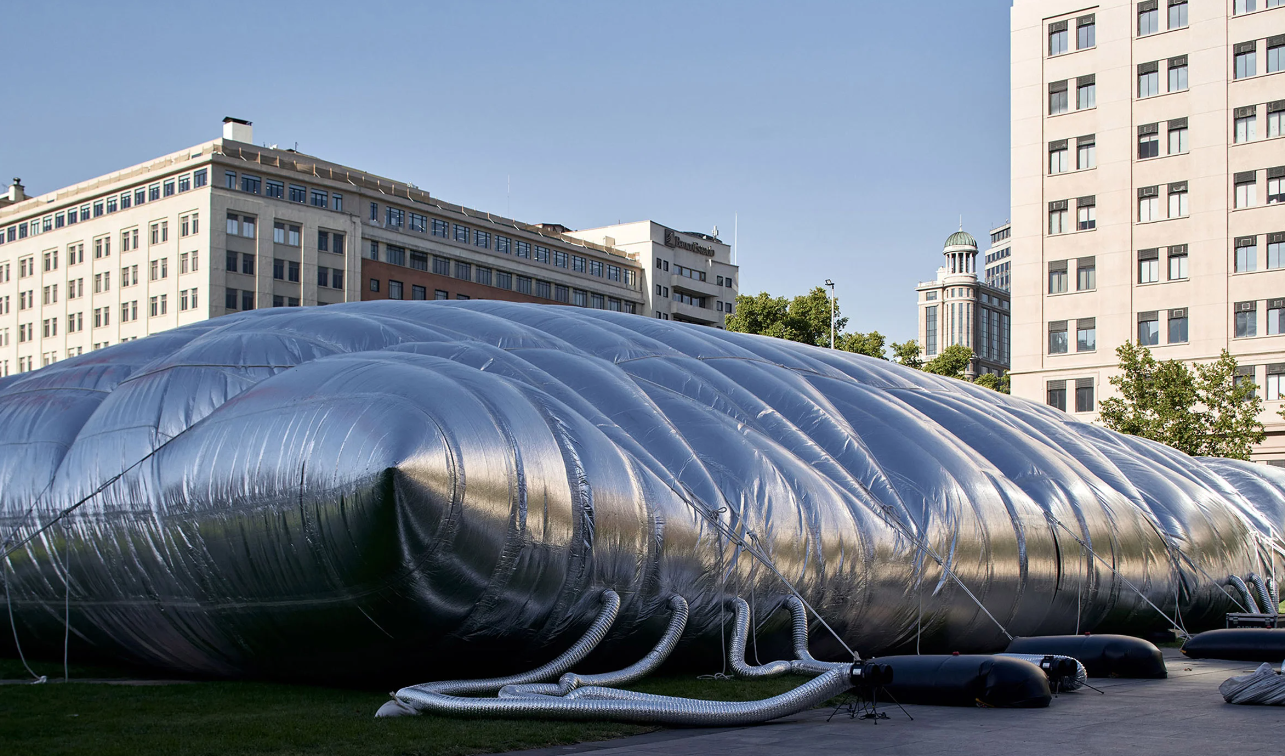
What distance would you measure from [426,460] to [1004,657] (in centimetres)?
634

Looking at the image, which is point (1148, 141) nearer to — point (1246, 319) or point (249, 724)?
point (1246, 319)

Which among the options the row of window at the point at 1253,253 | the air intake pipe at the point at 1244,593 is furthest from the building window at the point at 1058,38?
the air intake pipe at the point at 1244,593

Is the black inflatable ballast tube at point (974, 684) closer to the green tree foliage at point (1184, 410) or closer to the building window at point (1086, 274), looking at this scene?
the green tree foliage at point (1184, 410)

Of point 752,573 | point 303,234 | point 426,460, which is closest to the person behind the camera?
point 426,460

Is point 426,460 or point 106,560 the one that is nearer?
point 426,460

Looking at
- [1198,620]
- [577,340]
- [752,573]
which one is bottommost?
[1198,620]

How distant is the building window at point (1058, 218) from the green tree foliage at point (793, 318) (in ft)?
39.7

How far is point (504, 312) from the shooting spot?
69.3 ft

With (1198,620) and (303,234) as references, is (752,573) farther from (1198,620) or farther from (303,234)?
(303,234)

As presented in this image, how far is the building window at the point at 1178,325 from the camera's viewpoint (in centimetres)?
5894

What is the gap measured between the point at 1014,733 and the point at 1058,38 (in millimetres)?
59661

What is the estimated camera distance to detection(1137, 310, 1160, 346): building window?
195ft

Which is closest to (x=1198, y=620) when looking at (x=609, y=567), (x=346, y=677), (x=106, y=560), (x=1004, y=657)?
(x=1004, y=657)

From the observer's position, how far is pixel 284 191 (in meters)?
89.5
